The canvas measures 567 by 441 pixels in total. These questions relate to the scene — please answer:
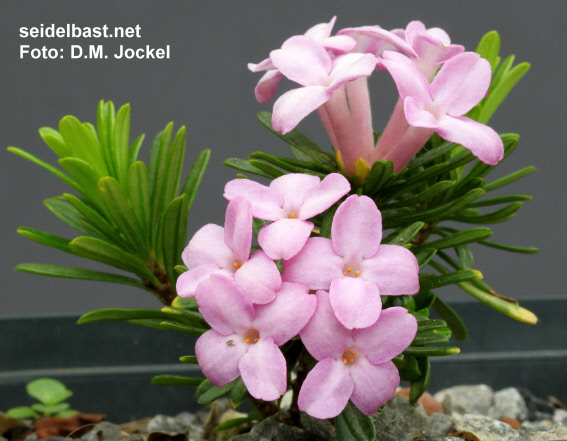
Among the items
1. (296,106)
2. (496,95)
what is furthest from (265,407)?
(496,95)

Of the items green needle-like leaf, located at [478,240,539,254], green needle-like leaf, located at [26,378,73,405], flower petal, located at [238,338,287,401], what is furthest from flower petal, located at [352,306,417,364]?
green needle-like leaf, located at [26,378,73,405]

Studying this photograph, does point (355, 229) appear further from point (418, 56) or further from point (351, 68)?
point (418, 56)

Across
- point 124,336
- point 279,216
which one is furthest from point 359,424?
point 124,336

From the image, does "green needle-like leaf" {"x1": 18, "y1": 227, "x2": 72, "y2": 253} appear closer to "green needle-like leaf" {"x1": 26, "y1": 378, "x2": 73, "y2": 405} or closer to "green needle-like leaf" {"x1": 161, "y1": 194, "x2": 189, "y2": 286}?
"green needle-like leaf" {"x1": 161, "y1": 194, "x2": 189, "y2": 286}

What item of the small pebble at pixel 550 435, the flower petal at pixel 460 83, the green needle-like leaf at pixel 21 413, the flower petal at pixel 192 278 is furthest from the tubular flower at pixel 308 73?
the green needle-like leaf at pixel 21 413

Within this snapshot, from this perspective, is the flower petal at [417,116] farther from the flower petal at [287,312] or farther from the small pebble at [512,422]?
the small pebble at [512,422]

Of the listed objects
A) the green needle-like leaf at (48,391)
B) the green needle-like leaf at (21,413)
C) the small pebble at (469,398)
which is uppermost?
the green needle-like leaf at (48,391)

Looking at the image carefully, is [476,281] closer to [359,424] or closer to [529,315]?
[529,315]
